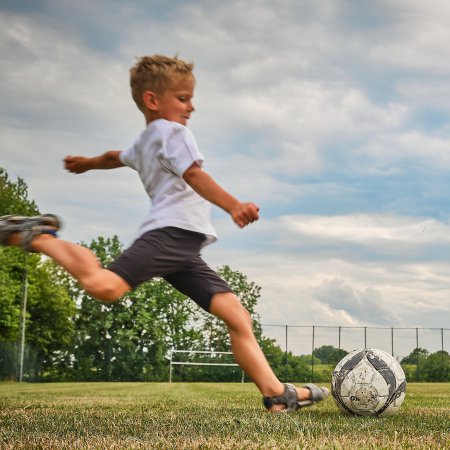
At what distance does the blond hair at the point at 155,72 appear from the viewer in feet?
13.8

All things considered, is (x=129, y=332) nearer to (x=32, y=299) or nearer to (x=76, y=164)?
(x=32, y=299)

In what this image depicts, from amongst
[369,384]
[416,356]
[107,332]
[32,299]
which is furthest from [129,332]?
[369,384]

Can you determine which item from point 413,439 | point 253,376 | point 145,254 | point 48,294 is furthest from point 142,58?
point 48,294

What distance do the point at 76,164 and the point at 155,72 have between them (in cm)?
106

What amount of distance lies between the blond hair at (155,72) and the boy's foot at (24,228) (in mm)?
957

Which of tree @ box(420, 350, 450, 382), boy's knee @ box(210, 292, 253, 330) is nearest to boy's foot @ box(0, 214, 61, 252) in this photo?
boy's knee @ box(210, 292, 253, 330)

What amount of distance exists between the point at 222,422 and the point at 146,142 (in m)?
1.93

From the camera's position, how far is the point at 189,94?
4.28 metres

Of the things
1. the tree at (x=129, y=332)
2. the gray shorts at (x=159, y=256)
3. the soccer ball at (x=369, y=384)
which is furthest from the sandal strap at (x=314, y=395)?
the tree at (x=129, y=332)

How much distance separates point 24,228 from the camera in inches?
169

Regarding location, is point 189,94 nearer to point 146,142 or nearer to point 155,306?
point 146,142

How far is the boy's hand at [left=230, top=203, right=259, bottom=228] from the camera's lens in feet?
11.9

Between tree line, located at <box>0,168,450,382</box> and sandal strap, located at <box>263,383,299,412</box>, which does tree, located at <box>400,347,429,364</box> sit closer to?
tree line, located at <box>0,168,450,382</box>

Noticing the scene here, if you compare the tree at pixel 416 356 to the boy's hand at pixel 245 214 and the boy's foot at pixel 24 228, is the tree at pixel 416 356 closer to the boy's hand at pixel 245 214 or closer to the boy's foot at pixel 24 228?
the boy's foot at pixel 24 228
